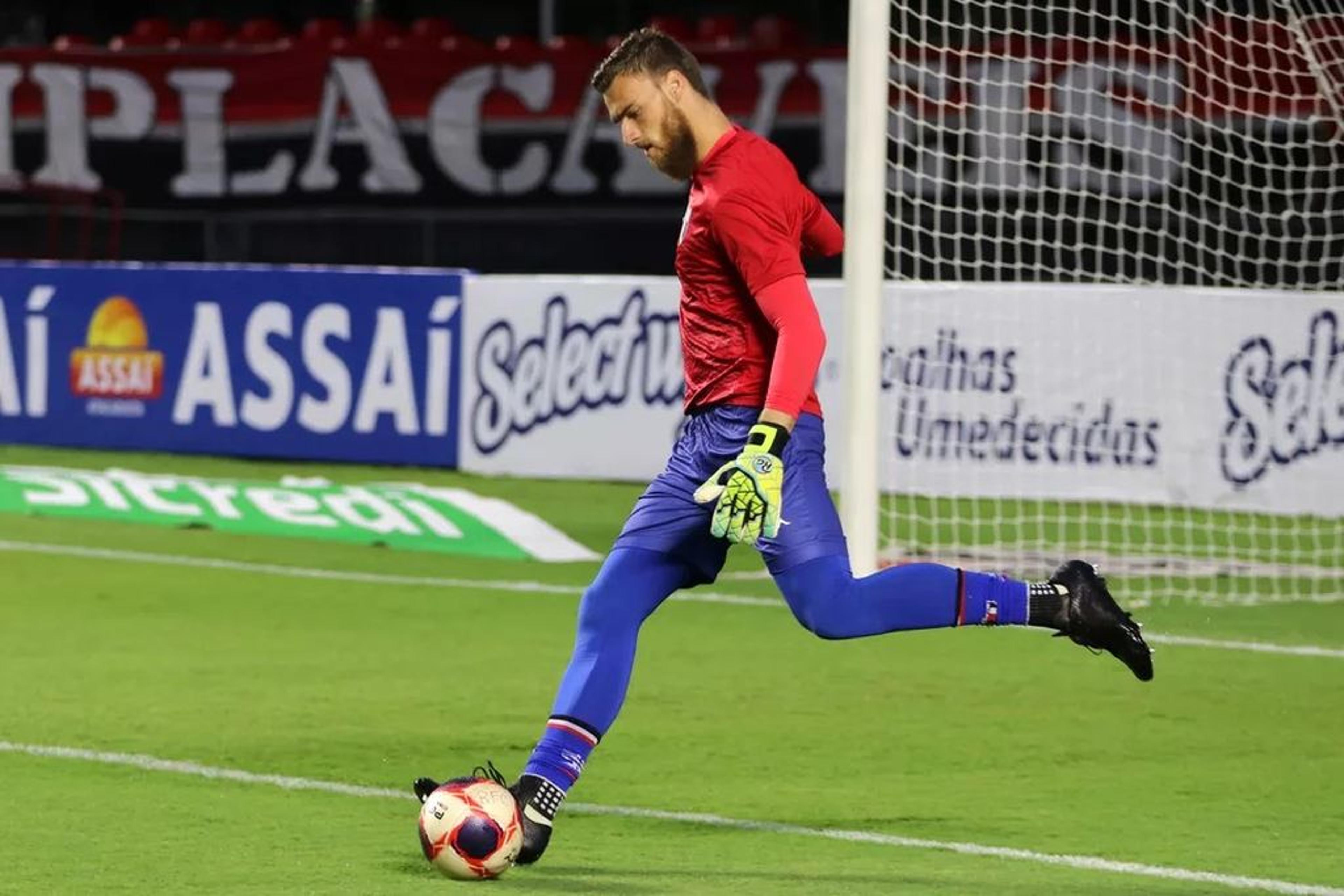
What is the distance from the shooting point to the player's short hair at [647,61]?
6.18 m

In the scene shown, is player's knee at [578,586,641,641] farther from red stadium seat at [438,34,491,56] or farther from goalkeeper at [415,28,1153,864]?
red stadium seat at [438,34,491,56]

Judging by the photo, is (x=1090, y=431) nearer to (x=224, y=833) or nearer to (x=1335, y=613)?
(x=1335, y=613)

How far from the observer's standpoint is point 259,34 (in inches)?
1025

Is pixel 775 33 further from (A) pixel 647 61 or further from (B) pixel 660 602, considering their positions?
(B) pixel 660 602

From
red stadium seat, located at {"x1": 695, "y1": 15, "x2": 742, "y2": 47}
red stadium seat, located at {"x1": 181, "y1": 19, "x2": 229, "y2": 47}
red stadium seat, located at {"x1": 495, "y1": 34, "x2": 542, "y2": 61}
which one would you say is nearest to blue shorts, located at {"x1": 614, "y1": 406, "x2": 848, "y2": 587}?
red stadium seat, located at {"x1": 495, "y1": 34, "x2": 542, "y2": 61}

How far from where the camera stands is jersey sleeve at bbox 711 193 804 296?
6.09 m

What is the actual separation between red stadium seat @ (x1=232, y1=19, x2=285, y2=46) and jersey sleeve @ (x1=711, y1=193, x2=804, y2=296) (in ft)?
65.7

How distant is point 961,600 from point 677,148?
3.93ft

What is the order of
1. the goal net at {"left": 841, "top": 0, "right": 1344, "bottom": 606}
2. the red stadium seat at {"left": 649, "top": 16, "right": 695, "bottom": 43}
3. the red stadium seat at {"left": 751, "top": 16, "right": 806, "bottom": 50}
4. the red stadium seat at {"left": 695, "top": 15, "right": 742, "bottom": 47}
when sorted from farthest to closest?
the red stadium seat at {"left": 695, "top": 15, "right": 742, "bottom": 47} < the red stadium seat at {"left": 649, "top": 16, "right": 695, "bottom": 43} < the red stadium seat at {"left": 751, "top": 16, "right": 806, "bottom": 50} < the goal net at {"left": 841, "top": 0, "right": 1344, "bottom": 606}

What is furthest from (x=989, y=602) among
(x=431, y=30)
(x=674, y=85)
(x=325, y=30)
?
(x=325, y=30)

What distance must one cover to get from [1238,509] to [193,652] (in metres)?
7.19

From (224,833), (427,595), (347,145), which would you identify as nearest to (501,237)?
(347,145)

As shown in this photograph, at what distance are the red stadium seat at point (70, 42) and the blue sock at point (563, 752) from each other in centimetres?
1917

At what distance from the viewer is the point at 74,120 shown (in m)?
24.1
